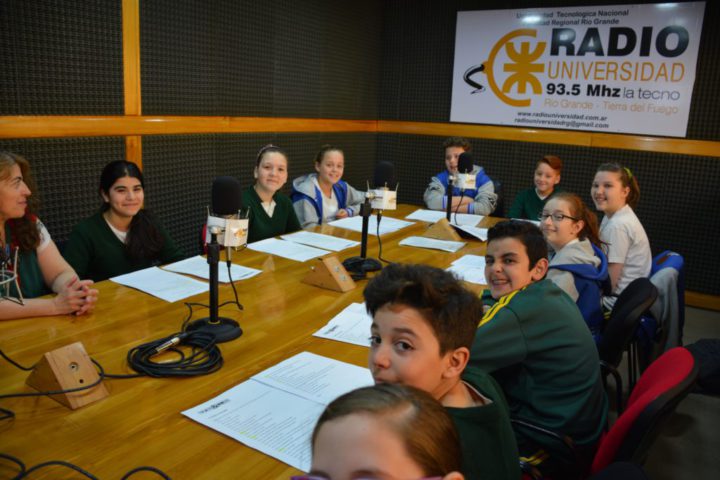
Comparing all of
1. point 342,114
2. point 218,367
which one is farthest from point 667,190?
point 218,367

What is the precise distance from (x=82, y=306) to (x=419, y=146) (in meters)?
4.88

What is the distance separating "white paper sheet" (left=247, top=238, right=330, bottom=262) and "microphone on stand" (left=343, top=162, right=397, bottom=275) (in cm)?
25

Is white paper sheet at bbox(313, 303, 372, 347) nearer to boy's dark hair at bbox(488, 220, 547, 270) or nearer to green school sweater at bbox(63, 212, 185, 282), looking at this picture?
boy's dark hair at bbox(488, 220, 547, 270)

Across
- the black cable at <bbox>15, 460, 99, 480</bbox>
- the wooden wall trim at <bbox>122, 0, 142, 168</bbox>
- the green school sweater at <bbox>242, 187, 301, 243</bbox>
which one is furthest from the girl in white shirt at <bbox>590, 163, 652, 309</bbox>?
the wooden wall trim at <bbox>122, 0, 142, 168</bbox>

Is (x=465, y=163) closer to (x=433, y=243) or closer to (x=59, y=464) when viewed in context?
(x=433, y=243)

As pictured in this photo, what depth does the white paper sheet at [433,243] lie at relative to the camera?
313 cm

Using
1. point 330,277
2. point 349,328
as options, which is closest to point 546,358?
point 349,328

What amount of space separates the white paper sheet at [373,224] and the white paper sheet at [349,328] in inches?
55.1

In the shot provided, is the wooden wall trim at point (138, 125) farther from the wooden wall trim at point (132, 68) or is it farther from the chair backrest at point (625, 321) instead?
the chair backrest at point (625, 321)

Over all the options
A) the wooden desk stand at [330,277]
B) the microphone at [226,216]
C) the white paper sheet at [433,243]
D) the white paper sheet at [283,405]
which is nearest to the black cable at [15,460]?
the white paper sheet at [283,405]

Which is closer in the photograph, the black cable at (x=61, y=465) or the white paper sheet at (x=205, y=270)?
the black cable at (x=61, y=465)

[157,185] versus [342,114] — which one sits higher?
[342,114]

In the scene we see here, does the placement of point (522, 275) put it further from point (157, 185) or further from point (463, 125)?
point (463, 125)

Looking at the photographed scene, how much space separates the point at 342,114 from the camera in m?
5.92
